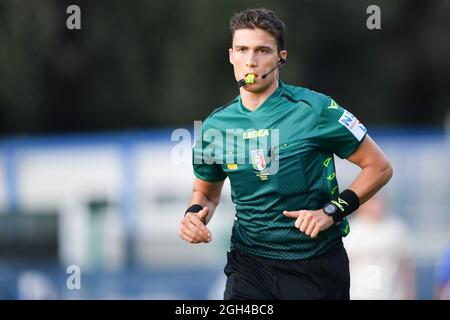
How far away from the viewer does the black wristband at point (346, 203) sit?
6.61 meters

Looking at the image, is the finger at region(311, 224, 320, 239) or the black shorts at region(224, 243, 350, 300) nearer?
A: the finger at region(311, 224, 320, 239)

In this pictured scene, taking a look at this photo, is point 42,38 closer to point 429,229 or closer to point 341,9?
point 341,9

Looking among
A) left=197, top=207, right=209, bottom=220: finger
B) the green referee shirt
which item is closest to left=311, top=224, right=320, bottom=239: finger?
the green referee shirt

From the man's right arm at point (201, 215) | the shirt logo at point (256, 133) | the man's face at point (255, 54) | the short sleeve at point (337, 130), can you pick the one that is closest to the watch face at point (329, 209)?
the short sleeve at point (337, 130)

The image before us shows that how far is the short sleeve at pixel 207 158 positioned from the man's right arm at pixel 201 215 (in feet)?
0.25

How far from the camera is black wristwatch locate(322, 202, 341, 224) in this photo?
6556 millimetres

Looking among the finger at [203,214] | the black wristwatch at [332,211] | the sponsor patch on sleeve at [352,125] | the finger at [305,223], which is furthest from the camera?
the finger at [203,214]

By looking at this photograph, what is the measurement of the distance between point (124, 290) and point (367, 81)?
12.9 meters

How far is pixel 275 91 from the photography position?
684 centimetres

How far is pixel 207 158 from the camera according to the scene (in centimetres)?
704

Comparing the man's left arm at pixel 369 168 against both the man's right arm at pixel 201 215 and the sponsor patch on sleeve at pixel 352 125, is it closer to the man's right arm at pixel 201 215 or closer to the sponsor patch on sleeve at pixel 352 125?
the sponsor patch on sleeve at pixel 352 125

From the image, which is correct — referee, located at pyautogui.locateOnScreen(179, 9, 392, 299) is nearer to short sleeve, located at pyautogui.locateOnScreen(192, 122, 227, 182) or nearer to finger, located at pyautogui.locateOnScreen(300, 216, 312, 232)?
short sleeve, located at pyautogui.locateOnScreen(192, 122, 227, 182)

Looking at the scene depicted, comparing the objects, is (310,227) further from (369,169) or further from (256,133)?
(256,133)

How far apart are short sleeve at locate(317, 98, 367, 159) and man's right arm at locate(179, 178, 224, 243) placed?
2.89ft
